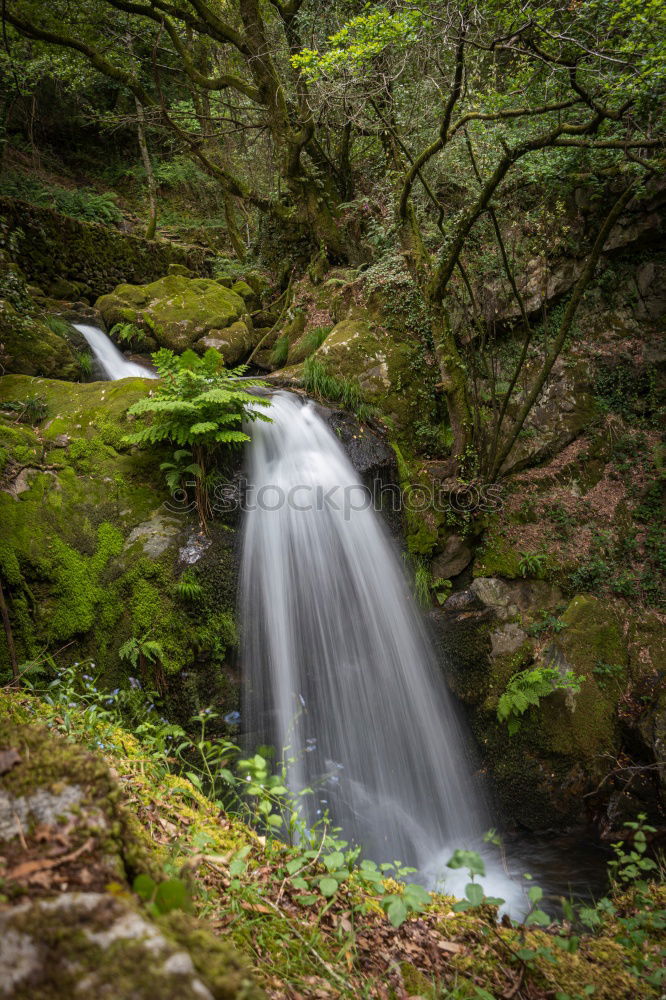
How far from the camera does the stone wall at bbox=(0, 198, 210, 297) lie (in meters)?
8.05

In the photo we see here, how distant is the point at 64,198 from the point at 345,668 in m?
12.7

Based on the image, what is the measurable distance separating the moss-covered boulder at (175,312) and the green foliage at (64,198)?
3.35 meters

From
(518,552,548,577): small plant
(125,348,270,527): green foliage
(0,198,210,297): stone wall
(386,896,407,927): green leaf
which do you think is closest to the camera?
(386,896,407,927): green leaf

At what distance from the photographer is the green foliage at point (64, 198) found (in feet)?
33.3

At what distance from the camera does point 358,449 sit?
6270 millimetres

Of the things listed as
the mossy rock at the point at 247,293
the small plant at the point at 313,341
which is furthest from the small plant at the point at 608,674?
the mossy rock at the point at 247,293

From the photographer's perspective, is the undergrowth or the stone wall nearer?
the undergrowth

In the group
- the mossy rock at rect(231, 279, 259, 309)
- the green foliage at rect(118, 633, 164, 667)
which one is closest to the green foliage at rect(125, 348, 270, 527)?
the green foliage at rect(118, 633, 164, 667)

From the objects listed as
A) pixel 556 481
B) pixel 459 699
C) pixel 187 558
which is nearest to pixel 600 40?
pixel 556 481

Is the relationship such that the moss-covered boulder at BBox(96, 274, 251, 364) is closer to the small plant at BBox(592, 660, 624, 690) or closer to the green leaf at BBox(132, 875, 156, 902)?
the small plant at BBox(592, 660, 624, 690)

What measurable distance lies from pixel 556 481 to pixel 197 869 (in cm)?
673
